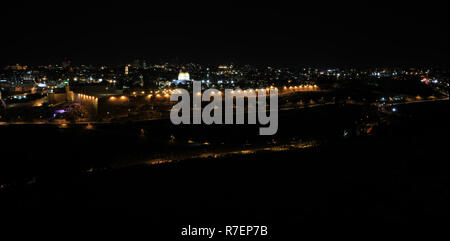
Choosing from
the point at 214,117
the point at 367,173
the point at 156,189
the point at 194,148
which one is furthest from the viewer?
the point at 214,117

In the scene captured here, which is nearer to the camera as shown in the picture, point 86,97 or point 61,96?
point 86,97

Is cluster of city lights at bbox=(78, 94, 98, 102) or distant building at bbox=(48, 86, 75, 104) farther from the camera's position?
distant building at bbox=(48, 86, 75, 104)

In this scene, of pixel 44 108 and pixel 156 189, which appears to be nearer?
pixel 156 189

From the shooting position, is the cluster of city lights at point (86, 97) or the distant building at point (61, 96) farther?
the distant building at point (61, 96)

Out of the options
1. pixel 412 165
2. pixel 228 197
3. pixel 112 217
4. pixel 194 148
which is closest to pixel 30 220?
pixel 112 217

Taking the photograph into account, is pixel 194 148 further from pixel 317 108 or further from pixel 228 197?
pixel 317 108

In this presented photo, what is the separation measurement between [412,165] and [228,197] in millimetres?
4156

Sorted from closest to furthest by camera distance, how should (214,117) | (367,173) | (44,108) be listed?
(367,173) < (214,117) < (44,108)

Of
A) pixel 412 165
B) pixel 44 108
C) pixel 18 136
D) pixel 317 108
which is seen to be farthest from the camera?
pixel 317 108

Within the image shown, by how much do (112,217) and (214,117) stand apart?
23.2 feet

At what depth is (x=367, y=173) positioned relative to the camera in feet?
20.5

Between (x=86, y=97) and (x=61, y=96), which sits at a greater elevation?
(x=86, y=97)

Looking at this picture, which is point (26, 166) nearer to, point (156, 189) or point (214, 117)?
point (156, 189)

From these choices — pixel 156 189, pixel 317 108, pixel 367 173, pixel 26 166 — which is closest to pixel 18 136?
pixel 26 166
